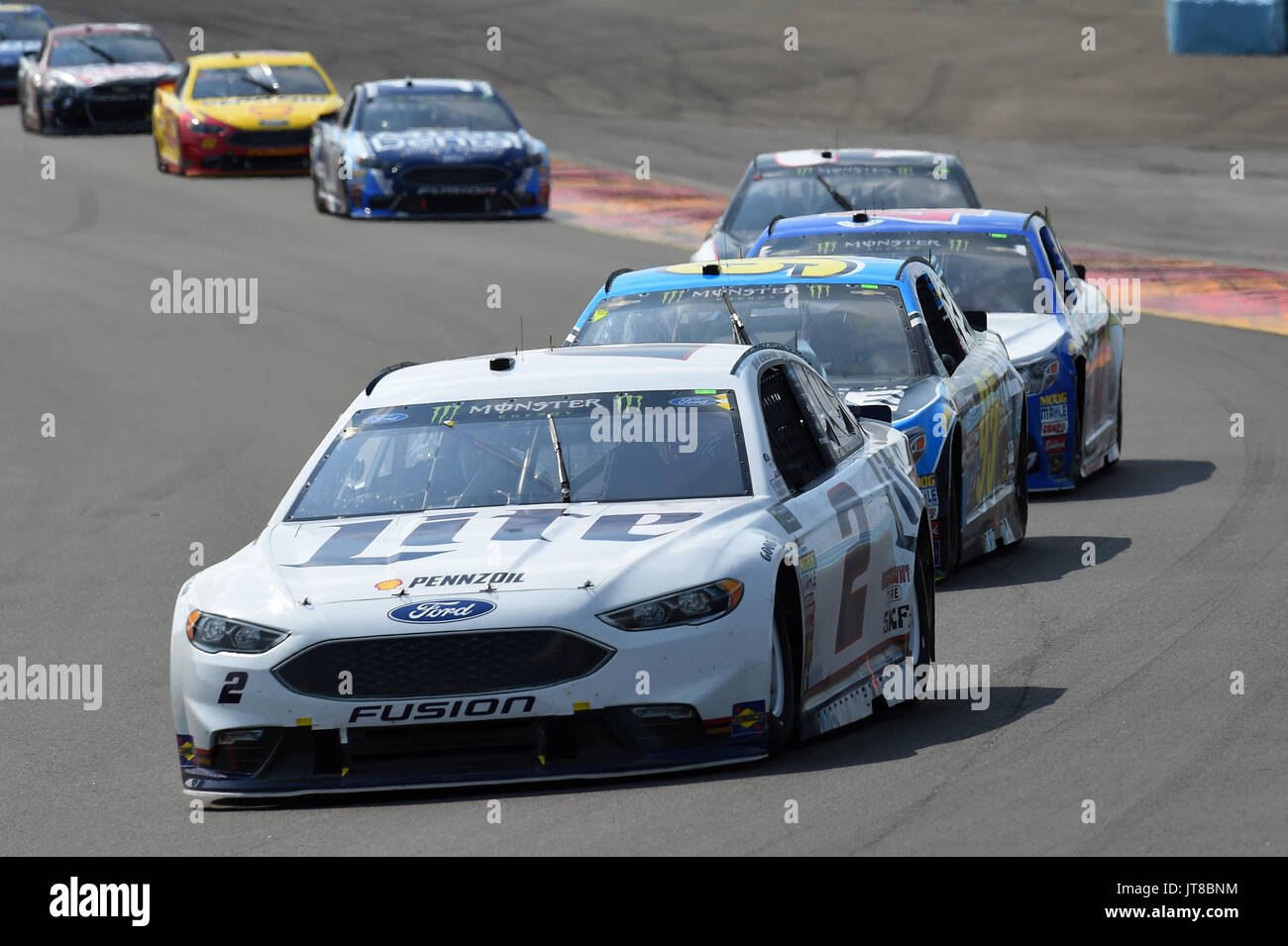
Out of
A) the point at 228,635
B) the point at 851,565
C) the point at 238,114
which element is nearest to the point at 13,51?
the point at 238,114

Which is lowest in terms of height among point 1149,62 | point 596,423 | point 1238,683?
point 1238,683

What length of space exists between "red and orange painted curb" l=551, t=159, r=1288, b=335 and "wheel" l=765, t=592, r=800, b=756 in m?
14.6

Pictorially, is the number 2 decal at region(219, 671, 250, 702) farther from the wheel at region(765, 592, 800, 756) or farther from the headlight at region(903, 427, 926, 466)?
the headlight at region(903, 427, 926, 466)

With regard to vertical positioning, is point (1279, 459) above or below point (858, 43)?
below

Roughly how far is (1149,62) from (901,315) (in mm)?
29357

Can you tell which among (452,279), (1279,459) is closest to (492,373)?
(1279,459)

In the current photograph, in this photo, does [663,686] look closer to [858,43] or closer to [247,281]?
[247,281]

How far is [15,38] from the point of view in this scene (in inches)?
1554

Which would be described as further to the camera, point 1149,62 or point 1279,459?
point 1149,62

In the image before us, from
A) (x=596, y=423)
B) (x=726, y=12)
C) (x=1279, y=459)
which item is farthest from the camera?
(x=726, y=12)

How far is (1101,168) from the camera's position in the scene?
32.7 metres

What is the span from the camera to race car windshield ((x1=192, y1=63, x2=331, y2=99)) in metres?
29.7

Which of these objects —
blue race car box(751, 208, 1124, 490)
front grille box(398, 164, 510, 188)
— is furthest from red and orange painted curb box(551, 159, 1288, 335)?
blue race car box(751, 208, 1124, 490)
